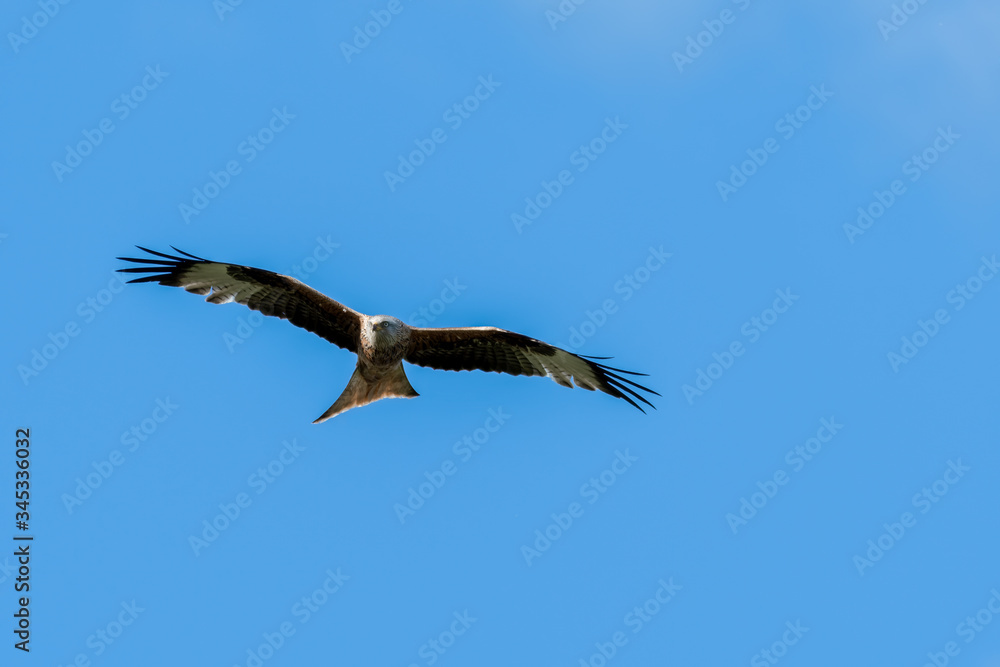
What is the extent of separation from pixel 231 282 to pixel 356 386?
178cm

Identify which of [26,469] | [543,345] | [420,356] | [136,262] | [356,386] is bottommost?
[26,469]

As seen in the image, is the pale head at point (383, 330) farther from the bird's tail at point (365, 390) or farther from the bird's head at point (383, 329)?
the bird's tail at point (365, 390)

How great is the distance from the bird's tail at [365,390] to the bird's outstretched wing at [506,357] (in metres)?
0.33

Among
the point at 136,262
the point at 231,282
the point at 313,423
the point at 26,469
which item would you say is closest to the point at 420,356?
the point at 313,423

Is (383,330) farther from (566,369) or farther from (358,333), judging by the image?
(566,369)

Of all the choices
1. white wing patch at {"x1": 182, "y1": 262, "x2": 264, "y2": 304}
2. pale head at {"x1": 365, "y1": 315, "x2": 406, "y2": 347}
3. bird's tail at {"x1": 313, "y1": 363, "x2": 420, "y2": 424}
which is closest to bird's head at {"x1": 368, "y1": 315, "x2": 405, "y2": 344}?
pale head at {"x1": 365, "y1": 315, "x2": 406, "y2": 347}

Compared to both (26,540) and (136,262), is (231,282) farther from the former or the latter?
(26,540)

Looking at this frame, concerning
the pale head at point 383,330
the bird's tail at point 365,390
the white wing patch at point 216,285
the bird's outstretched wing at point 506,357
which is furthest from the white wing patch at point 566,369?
the white wing patch at point 216,285

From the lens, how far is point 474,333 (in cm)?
1066

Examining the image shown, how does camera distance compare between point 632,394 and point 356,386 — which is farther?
point 632,394

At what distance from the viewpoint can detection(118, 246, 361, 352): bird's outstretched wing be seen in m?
10.4

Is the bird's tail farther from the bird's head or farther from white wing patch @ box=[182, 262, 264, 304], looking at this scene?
white wing patch @ box=[182, 262, 264, 304]

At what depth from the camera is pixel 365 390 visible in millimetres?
10391

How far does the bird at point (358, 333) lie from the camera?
1016cm
